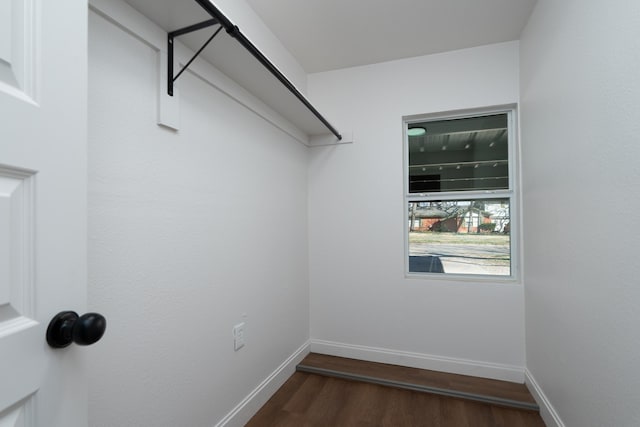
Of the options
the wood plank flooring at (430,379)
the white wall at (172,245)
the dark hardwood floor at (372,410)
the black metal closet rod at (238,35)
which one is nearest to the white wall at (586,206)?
the wood plank flooring at (430,379)

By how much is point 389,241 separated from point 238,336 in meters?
1.43

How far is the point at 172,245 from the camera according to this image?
4.28ft

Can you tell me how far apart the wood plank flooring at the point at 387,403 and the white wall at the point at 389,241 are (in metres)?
0.16

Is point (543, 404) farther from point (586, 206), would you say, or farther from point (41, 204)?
point (41, 204)

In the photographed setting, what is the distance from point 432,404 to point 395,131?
6.75ft

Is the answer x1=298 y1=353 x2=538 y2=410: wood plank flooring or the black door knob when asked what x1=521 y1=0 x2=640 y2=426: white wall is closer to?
x1=298 y1=353 x2=538 y2=410: wood plank flooring

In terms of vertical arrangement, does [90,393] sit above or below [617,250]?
below

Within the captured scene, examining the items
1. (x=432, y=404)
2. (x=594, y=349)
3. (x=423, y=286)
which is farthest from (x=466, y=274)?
(x=594, y=349)

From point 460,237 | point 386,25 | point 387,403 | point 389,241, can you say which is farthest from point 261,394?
point 386,25

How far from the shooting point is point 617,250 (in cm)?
115

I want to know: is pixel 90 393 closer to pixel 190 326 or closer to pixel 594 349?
pixel 190 326

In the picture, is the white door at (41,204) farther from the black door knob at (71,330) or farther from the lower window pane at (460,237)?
the lower window pane at (460,237)

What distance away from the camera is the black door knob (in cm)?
57

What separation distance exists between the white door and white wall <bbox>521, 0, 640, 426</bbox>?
166cm
